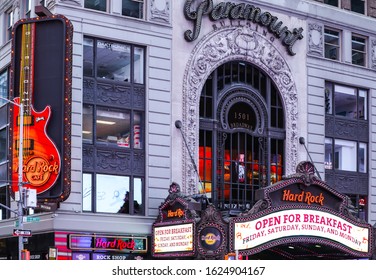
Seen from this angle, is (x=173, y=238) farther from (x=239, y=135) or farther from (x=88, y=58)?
(x=88, y=58)

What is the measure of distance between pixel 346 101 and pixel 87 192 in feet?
58.8

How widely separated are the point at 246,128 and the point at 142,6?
8.48 meters

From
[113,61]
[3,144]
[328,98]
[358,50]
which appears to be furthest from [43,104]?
[358,50]

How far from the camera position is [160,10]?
35594 mm

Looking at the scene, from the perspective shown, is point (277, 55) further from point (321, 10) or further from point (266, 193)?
point (266, 193)

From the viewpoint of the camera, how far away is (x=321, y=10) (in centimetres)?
4184

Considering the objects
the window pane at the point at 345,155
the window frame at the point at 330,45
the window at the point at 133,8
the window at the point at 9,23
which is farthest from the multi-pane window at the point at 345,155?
the window at the point at 9,23

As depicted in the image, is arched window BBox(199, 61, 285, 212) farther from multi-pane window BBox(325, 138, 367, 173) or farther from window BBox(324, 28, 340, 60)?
window BBox(324, 28, 340, 60)

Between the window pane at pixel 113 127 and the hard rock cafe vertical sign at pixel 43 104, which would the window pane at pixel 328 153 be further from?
the hard rock cafe vertical sign at pixel 43 104

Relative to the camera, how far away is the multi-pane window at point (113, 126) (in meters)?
33.0

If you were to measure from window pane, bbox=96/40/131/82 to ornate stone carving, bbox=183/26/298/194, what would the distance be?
327cm

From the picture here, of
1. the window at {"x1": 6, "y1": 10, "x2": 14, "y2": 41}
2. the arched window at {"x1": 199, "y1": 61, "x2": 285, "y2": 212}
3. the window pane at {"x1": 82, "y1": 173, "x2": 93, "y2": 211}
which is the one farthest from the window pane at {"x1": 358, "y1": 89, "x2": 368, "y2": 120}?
the window at {"x1": 6, "y1": 10, "x2": 14, "y2": 41}
